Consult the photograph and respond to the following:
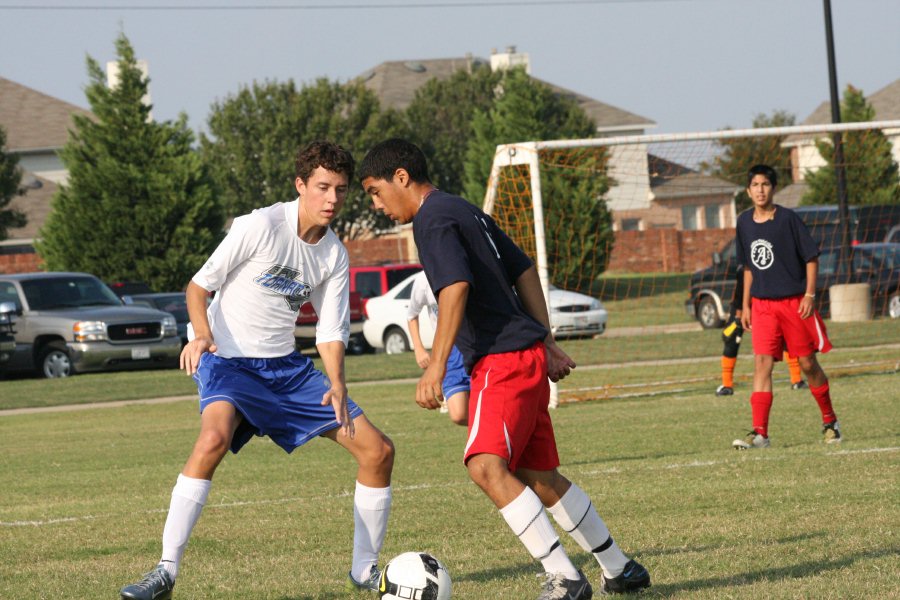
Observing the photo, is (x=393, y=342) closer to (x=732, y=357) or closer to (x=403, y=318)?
(x=403, y=318)

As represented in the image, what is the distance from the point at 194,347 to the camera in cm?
575

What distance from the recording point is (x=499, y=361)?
5281 millimetres

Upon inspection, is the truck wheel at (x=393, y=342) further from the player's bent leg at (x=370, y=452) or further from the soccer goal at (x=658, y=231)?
the player's bent leg at (x=370, y=452)

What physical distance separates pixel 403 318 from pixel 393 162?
19.6 meters

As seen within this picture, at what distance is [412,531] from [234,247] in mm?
2181

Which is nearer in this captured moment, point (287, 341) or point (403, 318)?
point (287, 341)

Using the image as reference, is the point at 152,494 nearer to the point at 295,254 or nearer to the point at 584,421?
the point at 295,254

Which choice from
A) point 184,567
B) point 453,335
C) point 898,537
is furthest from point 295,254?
point 898,537

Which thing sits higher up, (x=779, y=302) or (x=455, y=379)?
(x=779, y=302)

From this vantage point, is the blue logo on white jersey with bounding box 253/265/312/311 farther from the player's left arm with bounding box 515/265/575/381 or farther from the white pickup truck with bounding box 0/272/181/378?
the white pickup truck with bounding box 0/272/181/378

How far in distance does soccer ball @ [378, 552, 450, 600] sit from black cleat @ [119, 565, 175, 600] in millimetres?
873

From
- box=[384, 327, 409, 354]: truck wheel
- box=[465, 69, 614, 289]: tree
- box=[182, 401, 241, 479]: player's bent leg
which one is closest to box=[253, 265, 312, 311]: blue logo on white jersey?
box=[182, 401, 241, 479]: player's bent leg

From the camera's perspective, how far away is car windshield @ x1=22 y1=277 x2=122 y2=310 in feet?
76.5

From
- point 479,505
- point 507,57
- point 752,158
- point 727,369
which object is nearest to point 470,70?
point 507,57
